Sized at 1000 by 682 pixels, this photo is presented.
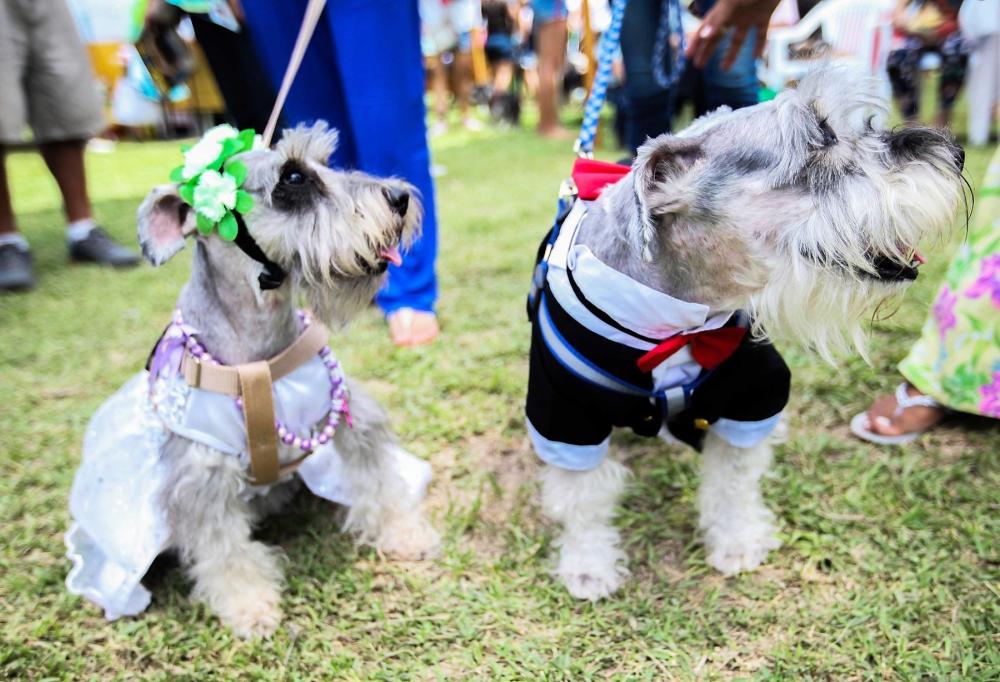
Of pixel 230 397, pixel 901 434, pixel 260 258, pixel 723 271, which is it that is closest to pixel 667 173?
pixel 723 271

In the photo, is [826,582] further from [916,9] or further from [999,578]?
[916,9]

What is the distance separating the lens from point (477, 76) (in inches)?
578

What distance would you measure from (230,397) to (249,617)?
0.73 metres

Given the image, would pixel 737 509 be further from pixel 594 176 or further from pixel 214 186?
pixel 214 186

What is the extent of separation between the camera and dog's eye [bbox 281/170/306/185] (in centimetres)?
213

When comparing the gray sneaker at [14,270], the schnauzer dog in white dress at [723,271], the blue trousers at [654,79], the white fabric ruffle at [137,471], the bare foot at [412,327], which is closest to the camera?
the schnauzer dog in white dress at [723,271]

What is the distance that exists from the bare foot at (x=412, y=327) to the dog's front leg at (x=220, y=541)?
1.73m

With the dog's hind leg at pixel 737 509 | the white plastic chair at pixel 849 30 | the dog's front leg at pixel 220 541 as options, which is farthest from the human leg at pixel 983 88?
the dog's front leg at pixel 220 541

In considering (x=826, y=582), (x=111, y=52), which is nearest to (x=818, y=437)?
(x=826, y=582)

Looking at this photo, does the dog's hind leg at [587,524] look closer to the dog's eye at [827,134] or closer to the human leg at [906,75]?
the dog's eye at [827,134]

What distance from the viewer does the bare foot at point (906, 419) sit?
9.01 ft

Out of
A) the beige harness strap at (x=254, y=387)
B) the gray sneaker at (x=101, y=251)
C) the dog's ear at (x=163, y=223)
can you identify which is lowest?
the gray sneaker at (x=101, y=251)

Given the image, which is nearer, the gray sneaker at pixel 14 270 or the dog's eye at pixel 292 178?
the dog's eye at pixel 292 178

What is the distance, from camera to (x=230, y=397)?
2154mm
